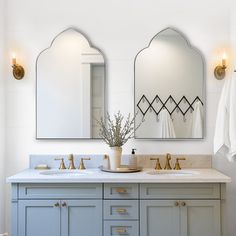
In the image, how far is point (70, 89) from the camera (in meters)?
3.00

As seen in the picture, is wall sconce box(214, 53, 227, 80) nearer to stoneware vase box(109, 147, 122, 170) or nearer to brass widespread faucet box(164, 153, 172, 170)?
brass widespread faucet box(164, 153, 172, 170)

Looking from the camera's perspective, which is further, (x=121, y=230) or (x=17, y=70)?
(x=17, y=70)

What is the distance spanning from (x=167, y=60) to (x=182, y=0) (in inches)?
22.1

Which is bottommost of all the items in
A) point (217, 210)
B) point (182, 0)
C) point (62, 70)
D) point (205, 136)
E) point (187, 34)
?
point (217, 210)

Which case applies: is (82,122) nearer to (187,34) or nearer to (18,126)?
(18,126)

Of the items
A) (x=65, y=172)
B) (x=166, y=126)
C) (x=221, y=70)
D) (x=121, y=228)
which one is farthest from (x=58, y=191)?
(x=221, y=70)

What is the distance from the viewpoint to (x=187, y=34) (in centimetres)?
301

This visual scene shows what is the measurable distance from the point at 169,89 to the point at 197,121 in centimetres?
38

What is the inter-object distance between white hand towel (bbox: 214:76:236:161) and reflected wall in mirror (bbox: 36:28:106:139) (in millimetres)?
1037

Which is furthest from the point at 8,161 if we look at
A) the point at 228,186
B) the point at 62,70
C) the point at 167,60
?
the point at 228,186

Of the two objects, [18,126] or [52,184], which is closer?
[52,184]

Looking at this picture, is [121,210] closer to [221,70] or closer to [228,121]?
[228,121]

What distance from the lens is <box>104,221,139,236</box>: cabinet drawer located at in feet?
7.93

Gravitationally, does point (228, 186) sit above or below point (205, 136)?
below
